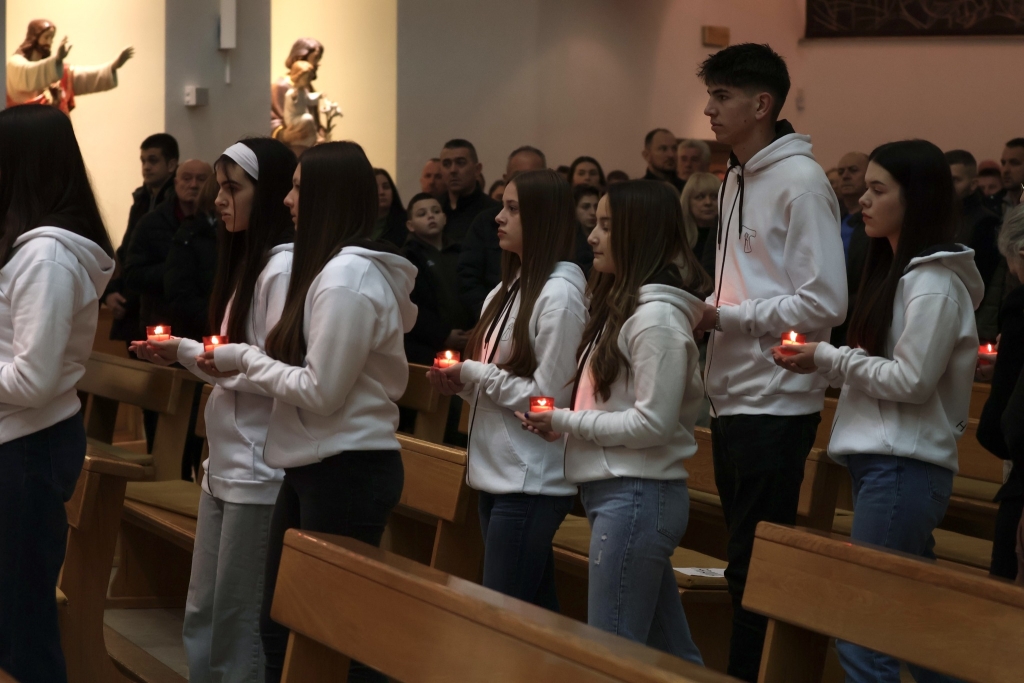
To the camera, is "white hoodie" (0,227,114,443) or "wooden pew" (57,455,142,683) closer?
"white hoodie" (0,227,114,443)

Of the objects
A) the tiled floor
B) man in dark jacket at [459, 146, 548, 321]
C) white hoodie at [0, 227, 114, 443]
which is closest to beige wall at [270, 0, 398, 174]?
man in dark jacket at [459, 146, 548, 321]

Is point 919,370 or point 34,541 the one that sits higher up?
point 919,370

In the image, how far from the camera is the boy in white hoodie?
9.91ft

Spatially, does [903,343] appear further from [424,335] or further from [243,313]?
[424,335]

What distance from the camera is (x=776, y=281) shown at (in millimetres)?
3143

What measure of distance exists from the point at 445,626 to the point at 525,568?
4.63 ft

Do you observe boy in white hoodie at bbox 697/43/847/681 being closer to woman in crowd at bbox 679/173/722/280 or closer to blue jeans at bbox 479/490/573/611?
blue jeans at bbox 479/490/573/611

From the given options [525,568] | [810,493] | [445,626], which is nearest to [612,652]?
[445,626]

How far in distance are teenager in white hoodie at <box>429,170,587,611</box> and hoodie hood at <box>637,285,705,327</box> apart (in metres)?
0.28

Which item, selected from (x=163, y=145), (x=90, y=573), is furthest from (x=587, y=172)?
(x=90, y=573)

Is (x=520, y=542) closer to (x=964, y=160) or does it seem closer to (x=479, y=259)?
(x=479, y=259)

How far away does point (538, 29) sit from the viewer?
36.9ft

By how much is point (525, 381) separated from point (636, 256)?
0.41 m

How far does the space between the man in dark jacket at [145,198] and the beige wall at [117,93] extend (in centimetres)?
226
